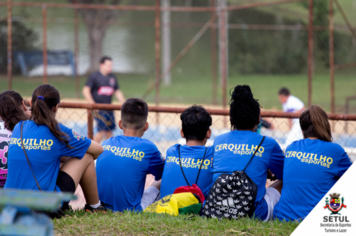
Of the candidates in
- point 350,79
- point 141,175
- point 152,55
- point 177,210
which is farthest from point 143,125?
point 350,79

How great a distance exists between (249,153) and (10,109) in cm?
216

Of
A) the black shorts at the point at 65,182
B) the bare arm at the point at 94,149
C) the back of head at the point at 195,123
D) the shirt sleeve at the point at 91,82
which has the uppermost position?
Answer: the shirt sleeve at the point at 91,82

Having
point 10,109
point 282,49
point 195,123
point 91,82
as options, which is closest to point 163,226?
point 195,123

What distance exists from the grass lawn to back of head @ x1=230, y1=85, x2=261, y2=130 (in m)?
0.86

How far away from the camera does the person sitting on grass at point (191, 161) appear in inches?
141

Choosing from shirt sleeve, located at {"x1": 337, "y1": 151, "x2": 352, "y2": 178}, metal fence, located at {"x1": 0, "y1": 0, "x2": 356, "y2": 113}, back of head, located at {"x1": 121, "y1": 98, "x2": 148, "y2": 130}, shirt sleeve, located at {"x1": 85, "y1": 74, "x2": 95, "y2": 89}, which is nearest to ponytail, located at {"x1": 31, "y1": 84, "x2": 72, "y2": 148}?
back of head, located at {"x1": 121, "y1": 98, "x2": 148, "y2": 130}

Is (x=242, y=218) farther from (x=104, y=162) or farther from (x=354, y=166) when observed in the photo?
(x=104, y=162)

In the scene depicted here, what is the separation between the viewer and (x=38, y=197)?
5.53ft

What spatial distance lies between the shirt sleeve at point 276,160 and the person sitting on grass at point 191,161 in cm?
54

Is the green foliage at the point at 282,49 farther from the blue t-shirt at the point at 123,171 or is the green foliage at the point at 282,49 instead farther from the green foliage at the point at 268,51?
the blue t-shirt at the point at 123,171

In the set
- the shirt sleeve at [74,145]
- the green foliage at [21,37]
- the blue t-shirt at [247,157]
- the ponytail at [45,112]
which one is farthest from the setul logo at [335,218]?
the green foliage at [21,37]

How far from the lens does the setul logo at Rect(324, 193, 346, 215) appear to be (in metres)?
2.97

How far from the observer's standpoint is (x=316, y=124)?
3.41 m

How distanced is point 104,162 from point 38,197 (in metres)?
2.01
